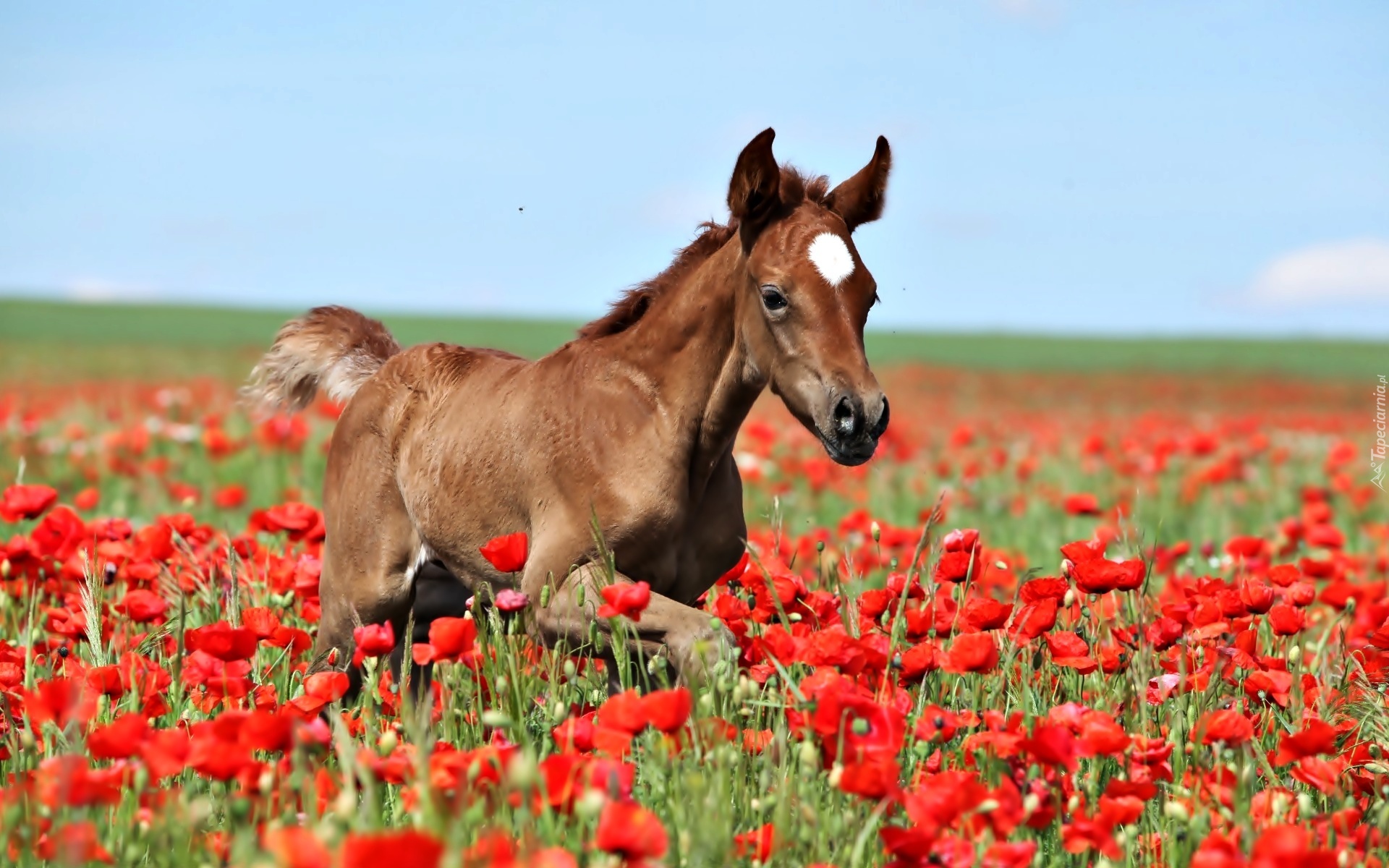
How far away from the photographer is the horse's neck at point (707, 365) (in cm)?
427

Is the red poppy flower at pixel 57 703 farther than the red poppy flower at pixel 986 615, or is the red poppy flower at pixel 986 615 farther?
the red poppy flower at pixel 986 615

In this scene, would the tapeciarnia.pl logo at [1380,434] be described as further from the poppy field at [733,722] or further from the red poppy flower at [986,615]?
the red poppy flower at [986,615]

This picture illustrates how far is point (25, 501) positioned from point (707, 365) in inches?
106

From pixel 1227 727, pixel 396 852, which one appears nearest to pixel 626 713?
pixel 396 852

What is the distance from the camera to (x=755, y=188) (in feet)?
13.7

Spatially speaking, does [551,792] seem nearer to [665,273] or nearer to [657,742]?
[657,742]

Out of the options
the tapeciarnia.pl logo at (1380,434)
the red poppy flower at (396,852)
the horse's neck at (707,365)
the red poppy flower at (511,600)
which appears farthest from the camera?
the tapeciarnia.pl logo at (1380,434)

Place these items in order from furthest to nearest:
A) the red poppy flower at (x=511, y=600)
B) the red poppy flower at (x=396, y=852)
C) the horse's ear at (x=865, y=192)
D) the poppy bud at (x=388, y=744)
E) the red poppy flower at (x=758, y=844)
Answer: the horse's ear at (x=865, y=192) < the red poppy flower at (x=511, y=600) < the poppy bud at (x=388, y=744) < the red poppy flower at (x=758, y=844) < the red poppy flower at (x=396, y=852)

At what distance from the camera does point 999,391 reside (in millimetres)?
34250

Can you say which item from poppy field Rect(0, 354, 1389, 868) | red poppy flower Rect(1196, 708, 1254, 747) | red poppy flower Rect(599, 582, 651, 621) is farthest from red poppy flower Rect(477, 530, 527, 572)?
red poppy flower Rect(1196, 708, 1254, 747)

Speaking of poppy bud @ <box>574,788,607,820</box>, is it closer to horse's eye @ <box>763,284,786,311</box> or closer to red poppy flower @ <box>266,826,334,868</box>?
red poppy flower @ <box>266,826,334,868</box>

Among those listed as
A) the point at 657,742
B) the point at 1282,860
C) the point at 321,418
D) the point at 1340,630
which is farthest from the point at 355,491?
the point at 321,418

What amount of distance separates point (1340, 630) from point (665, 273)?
243 cm

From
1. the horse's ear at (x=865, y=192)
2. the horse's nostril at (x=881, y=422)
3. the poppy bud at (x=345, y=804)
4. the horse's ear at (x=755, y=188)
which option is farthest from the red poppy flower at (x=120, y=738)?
the horse's ear at (x=865, y=192)
